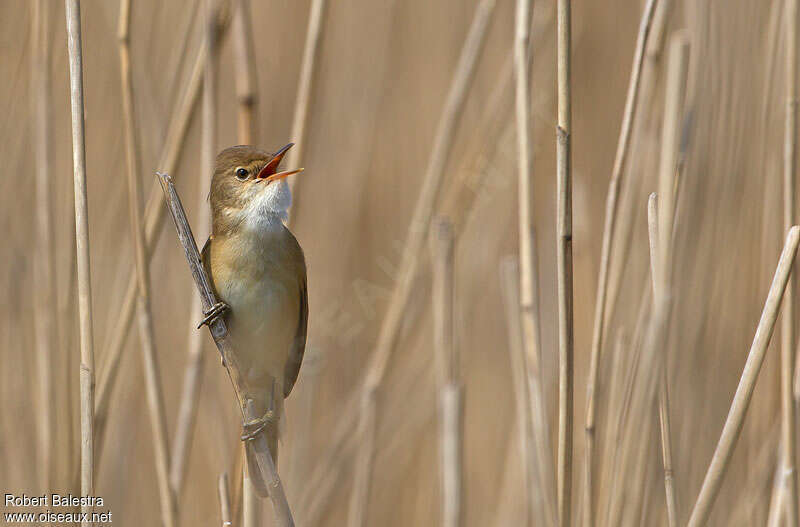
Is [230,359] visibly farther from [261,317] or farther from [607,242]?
[607,242]

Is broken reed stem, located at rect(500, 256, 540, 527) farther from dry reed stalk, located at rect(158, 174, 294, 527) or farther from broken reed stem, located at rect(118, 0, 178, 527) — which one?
broken reed stem, located at rect(118, 0, 178, 527)

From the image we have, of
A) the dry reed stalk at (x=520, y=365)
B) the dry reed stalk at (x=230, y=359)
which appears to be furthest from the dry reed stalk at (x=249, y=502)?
the dry reed stalk at (x=520, y=365)

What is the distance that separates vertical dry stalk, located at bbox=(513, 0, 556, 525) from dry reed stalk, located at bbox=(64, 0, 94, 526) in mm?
840

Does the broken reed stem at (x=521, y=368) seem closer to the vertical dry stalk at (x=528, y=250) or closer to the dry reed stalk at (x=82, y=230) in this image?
the vertical dry stalk at (x=528, y=250)

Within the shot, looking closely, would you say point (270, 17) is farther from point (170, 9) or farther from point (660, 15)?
point (660, 15)

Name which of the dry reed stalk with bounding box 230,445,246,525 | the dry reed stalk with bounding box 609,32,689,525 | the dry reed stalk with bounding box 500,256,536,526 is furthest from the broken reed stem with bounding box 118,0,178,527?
the dry reed stalk with bounding box 609,32,689,525

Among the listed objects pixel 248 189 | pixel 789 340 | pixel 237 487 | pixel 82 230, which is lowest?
pixel 237 487

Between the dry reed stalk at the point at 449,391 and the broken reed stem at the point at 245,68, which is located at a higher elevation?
the broken reed stem at the point at 245,68

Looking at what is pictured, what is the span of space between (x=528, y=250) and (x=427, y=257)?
54.2 inches

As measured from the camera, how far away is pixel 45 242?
224 centimetres

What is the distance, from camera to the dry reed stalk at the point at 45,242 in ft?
7.24

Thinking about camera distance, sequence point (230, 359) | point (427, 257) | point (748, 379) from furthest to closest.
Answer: point (427, 257) < point (230, 359) < point (748, 379)

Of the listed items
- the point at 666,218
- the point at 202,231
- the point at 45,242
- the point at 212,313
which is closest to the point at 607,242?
the point at 666,218

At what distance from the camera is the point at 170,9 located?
2.99 meters
